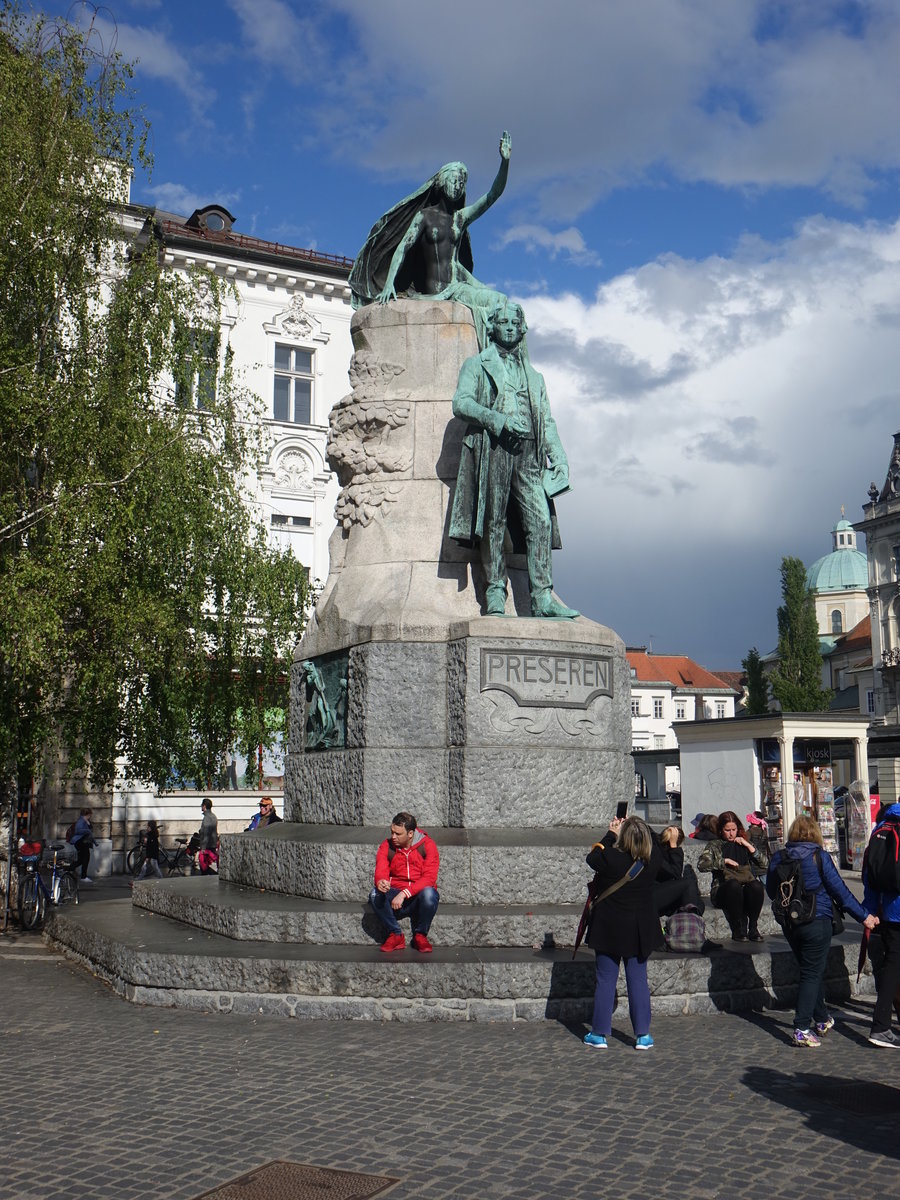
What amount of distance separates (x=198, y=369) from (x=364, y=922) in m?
14.2

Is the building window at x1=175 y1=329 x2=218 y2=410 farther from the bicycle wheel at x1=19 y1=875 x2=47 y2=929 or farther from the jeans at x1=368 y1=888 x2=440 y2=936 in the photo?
the jeans at x1=368 y1=888 x2=440 y2=936

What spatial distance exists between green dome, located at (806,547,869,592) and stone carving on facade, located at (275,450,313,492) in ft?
244

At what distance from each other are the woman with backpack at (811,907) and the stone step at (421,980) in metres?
0.64

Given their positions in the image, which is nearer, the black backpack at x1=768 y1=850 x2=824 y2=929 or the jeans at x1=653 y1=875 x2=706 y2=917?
the black backpack at x1=768 y1=850 x2=824 y2=929

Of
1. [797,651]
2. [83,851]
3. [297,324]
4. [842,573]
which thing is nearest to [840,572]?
[842,573]

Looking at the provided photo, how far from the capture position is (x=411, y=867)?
811cm

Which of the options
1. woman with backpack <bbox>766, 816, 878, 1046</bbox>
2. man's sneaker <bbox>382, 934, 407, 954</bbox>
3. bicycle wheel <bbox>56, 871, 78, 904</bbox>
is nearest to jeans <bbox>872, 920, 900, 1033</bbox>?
woman with backpack <bbox>766, 816, 878, 1046</bbox>

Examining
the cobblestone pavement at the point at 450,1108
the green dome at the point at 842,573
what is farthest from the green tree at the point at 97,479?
the green dome at the point at 842,573

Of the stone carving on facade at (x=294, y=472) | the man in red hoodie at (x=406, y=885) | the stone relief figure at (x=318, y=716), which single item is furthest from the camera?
the stone carving on facade at (x=294, y=472)

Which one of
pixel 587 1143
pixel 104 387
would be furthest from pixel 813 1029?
pixel 104 387

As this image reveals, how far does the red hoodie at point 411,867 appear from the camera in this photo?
8070mm

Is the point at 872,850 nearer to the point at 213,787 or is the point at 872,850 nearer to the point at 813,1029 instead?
the point at 813,1029

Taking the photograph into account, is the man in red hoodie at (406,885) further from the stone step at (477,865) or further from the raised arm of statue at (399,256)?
the raised arm of statue at (399,256)

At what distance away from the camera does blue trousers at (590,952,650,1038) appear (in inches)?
268
